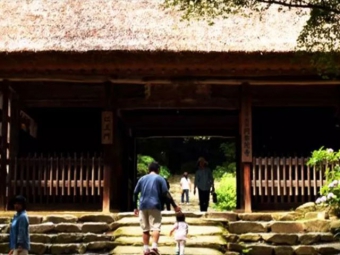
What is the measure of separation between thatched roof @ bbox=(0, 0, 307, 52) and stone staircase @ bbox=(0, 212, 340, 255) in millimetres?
3113

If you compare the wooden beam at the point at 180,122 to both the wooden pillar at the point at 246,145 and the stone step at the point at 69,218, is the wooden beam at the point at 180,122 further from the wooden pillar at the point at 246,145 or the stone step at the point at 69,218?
the stone step at the point at 69,218

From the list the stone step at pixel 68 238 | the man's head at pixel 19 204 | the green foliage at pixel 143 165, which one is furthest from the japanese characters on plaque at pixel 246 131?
the green foliage at pixel 143 165

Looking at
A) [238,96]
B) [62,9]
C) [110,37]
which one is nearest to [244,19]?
[238,96]

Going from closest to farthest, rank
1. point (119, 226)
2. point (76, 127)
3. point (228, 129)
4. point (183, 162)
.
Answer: point (119, 226) < point (76, 127) < point (228, 129) < point (183, 162)

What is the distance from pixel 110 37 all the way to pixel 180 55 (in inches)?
56.7

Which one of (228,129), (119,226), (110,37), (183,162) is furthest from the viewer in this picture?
(183,162)

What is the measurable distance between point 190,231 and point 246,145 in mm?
2611

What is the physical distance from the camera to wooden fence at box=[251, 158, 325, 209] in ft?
40.9

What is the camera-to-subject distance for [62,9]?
13312mm

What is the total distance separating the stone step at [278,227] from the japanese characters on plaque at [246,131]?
1813 millimetres

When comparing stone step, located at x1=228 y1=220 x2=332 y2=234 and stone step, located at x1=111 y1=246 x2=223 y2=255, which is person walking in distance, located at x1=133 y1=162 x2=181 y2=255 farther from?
stone step, located at x1=228 y1=220 x2=332 y2=234

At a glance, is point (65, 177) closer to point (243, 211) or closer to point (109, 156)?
point (109, 156)

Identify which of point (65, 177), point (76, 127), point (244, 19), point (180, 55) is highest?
point (244, 19)

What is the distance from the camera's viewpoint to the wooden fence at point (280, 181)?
491 inches
